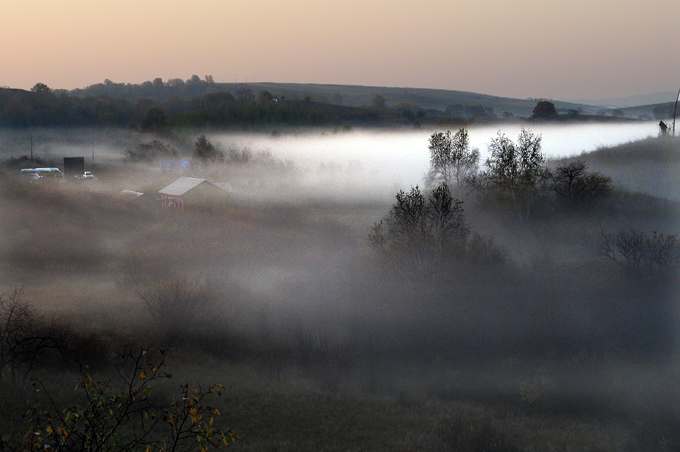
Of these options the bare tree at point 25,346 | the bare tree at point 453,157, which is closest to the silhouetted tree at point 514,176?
the bare tree at point 453,157

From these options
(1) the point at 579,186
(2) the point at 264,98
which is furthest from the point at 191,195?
(2) the point at 264,98

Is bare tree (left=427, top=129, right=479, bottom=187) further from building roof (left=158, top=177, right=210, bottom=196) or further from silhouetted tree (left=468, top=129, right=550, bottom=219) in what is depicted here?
building roof (left=158, top=177, right=210, bottom=196)

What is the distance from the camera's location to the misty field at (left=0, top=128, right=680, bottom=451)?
2712cm

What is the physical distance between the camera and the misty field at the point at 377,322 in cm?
2712

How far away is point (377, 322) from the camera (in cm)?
4738

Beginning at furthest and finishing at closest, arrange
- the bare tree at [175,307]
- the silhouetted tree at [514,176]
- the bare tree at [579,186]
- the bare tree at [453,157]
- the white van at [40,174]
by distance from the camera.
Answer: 1. the white van at [40,174]
2. the bare tree at [453,157]
3. the bare tree at [579,186]
4. the silhouetted tree at [514,176]
5. the bare tree at [175,307]

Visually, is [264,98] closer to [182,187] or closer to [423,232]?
[182,187]

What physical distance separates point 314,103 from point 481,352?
154 meters

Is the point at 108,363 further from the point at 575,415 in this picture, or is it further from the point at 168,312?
the point at 575,415

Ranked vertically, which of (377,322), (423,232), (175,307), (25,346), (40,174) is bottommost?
(377,322)

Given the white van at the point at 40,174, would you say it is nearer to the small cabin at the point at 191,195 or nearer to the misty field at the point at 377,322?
the misty field at the point at 377,322

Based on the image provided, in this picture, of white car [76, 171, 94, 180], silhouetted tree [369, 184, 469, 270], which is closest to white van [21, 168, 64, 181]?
white car [76, 171, 94, 180]

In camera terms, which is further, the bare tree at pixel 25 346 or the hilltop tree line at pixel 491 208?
the hilltop tree line at pixel 491 208

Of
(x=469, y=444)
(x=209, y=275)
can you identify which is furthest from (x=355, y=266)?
(x=469, y=444)
